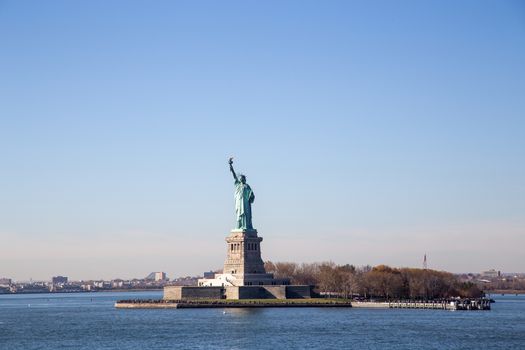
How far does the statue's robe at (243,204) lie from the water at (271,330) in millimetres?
14379

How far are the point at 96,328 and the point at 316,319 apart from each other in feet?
56.7

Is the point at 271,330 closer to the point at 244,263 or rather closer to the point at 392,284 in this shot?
the point at 244,263

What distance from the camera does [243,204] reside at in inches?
4710

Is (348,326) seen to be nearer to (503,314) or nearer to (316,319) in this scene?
(316,319)

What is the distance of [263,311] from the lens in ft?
342

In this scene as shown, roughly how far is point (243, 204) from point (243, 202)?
27 centimetres

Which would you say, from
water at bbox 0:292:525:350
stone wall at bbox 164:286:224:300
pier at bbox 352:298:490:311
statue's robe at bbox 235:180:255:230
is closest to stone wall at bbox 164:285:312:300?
stone wall at bbox 164:286:224:300

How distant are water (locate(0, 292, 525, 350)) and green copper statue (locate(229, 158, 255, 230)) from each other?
1438 centimetres

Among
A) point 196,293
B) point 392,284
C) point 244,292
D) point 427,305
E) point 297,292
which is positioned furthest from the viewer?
point 392,284

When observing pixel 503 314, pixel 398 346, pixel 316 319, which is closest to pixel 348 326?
pixel 316 319

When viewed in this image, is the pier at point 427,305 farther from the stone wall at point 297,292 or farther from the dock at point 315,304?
the stone wall at point 297,292

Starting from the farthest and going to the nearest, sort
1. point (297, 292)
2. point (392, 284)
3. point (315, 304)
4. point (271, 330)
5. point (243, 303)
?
point (392, 284)
point (297, 292)
point (315, 304)
point (243, 303)
point (271, 330)

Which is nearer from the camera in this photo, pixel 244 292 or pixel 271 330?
pixel 271 330

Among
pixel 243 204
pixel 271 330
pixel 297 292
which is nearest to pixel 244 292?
pixel 297 292
